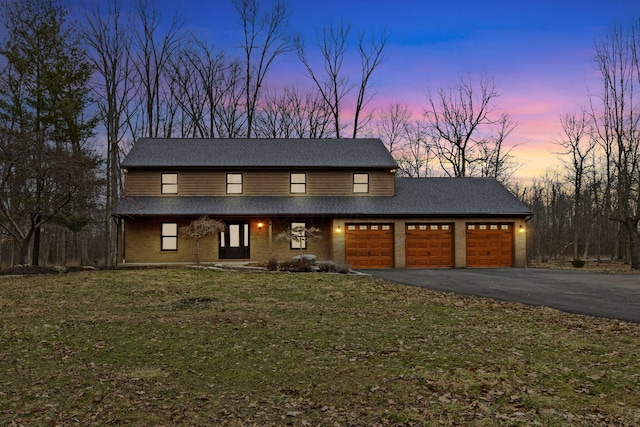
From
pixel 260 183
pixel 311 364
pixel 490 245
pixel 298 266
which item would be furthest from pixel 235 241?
pixel 311 364

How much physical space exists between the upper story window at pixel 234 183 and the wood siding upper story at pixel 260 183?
0.65 ft

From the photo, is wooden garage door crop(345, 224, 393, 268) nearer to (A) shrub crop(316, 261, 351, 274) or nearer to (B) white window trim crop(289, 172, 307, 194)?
(B) white window trim crop(289, 172, 307, 194)

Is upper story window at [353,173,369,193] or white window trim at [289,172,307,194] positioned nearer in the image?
white window trim at [289,172,307,194]

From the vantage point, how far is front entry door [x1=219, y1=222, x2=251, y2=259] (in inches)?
916

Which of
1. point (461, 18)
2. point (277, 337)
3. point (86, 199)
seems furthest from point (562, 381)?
point (86, 199)

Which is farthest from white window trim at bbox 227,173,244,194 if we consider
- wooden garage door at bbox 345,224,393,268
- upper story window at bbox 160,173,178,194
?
wooden garage door at bbox 345,224,393,268

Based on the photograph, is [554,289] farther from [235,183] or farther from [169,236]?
[169,236]

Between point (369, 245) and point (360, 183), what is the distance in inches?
148

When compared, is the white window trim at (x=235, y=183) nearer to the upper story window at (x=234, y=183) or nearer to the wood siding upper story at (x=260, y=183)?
the upper story window at (x=234, y=183)

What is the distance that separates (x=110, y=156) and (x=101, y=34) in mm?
7871

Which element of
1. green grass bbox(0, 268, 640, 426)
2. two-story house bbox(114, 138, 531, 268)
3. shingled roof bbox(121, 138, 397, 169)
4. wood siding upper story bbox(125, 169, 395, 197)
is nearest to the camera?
green grass bbox(0, 268, 640, 426)

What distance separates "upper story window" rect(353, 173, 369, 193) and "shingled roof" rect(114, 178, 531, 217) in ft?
1.60

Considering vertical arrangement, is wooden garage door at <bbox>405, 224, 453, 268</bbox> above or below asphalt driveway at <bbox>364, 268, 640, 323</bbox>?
above

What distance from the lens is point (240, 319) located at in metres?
9.41
